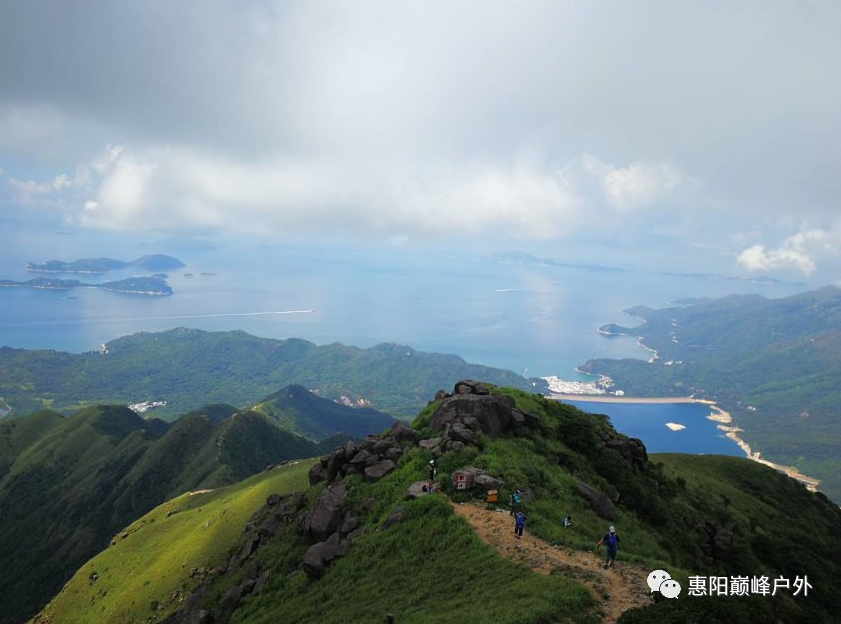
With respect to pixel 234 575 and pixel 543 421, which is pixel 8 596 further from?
pixel 543 421

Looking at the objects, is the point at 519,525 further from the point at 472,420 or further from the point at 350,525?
the point at 472,420

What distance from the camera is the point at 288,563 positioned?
98.6 feet

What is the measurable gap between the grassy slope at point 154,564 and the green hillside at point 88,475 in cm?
5223

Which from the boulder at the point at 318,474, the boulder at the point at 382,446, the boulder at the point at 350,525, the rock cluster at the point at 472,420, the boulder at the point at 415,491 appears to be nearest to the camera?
the boulder at the point at 415,491

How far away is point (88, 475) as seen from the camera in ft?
502

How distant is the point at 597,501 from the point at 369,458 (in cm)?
1599

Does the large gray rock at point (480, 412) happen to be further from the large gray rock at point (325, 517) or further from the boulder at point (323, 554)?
the boulder at point (323, 554)

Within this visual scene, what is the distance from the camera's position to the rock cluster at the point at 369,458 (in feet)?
108

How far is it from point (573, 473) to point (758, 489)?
4984 centimetres

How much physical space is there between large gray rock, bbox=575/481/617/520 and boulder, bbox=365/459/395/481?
41.9 feet

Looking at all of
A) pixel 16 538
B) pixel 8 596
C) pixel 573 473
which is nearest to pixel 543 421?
pixel 573 473

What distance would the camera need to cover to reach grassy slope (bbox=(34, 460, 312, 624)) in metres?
43.4

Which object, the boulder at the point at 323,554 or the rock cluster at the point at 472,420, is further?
the rock cluster at the point at 472,420

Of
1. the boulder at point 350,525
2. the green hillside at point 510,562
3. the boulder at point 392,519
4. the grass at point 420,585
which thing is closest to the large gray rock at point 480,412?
the green hillside at point 510,562
